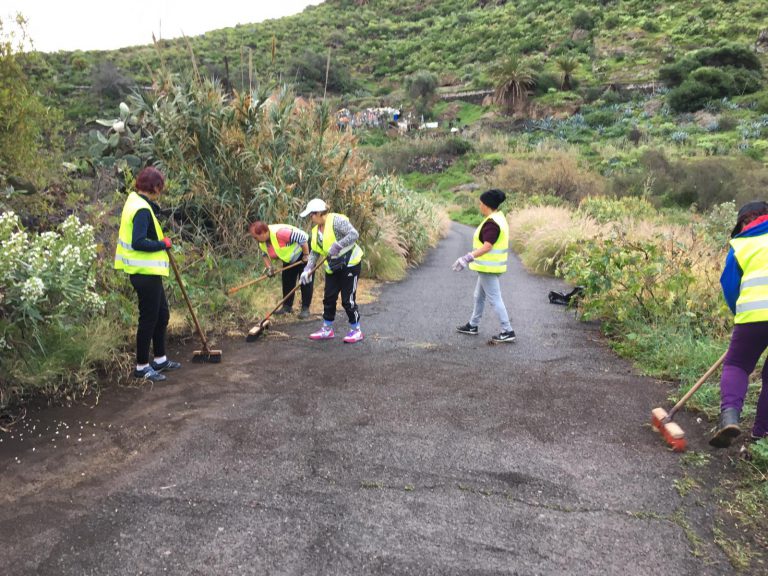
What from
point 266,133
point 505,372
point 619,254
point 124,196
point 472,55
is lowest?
point 505,372

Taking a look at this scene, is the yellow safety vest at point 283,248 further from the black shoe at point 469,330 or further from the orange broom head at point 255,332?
the black shoe at point 469,330

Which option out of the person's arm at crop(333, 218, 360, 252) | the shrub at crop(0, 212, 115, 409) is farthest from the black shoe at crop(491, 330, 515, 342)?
the shrub at crop(0, 212, 115, 409)

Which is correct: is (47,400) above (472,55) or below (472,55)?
below

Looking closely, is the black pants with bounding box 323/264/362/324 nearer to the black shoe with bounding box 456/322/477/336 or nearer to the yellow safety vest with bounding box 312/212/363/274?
the yellow safety vest with bounding box 312/212/363/274

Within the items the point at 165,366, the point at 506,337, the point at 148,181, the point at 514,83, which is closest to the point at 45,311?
the point at 165,366

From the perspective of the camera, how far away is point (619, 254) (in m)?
6.56

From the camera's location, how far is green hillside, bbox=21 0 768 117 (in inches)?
1716

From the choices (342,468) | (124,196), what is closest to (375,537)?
(342,468)

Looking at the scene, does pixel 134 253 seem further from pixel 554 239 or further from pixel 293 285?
pixel 554 239

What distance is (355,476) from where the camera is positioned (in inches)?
124

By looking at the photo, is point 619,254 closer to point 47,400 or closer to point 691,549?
point 691,549

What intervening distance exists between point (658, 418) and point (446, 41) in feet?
252

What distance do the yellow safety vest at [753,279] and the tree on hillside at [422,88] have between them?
5300 centimetres

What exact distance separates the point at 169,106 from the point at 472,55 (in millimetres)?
64554
